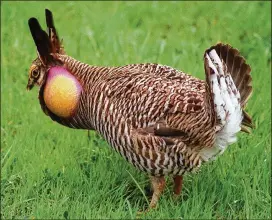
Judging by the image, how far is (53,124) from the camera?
600cm

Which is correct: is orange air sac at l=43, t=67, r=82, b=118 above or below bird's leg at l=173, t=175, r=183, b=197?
above

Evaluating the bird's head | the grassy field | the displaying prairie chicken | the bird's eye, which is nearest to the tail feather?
the displaying prairie chicken

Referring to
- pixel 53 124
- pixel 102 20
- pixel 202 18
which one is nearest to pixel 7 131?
pixel 53 124

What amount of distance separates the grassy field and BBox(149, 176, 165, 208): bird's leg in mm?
94

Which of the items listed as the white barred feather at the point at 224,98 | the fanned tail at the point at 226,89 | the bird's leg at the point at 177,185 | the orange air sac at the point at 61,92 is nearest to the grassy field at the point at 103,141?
the bird's leg at the point at 177,185

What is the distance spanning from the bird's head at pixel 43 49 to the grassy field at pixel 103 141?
57cm

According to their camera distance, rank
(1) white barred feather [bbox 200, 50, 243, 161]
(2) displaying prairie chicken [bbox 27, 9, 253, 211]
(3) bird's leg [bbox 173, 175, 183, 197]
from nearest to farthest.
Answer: (1) white barred feather [bbox 200, 50, 243, 161] → (2) displaying prairie chicken [bbox 27, 9, 253, 211] → (3) bird's leg [bbox 173, 175, 183, 197]

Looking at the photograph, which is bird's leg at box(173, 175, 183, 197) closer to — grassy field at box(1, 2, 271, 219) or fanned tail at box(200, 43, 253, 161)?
grassy field at box(1, 2, 271, 219)

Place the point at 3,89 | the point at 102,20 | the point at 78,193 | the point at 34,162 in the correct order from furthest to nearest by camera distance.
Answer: the point at 102,20, the point at 3,89, the point at 34,162, the point at 78,193

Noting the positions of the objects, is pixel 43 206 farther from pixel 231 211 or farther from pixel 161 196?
pixel 231 211

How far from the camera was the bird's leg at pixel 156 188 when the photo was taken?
4996 mm

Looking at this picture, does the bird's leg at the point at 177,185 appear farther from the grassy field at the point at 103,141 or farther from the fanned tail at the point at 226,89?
the fanned tail at the point at 226,89

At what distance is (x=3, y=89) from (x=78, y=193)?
6.08 ft

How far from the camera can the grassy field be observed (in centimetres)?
496
